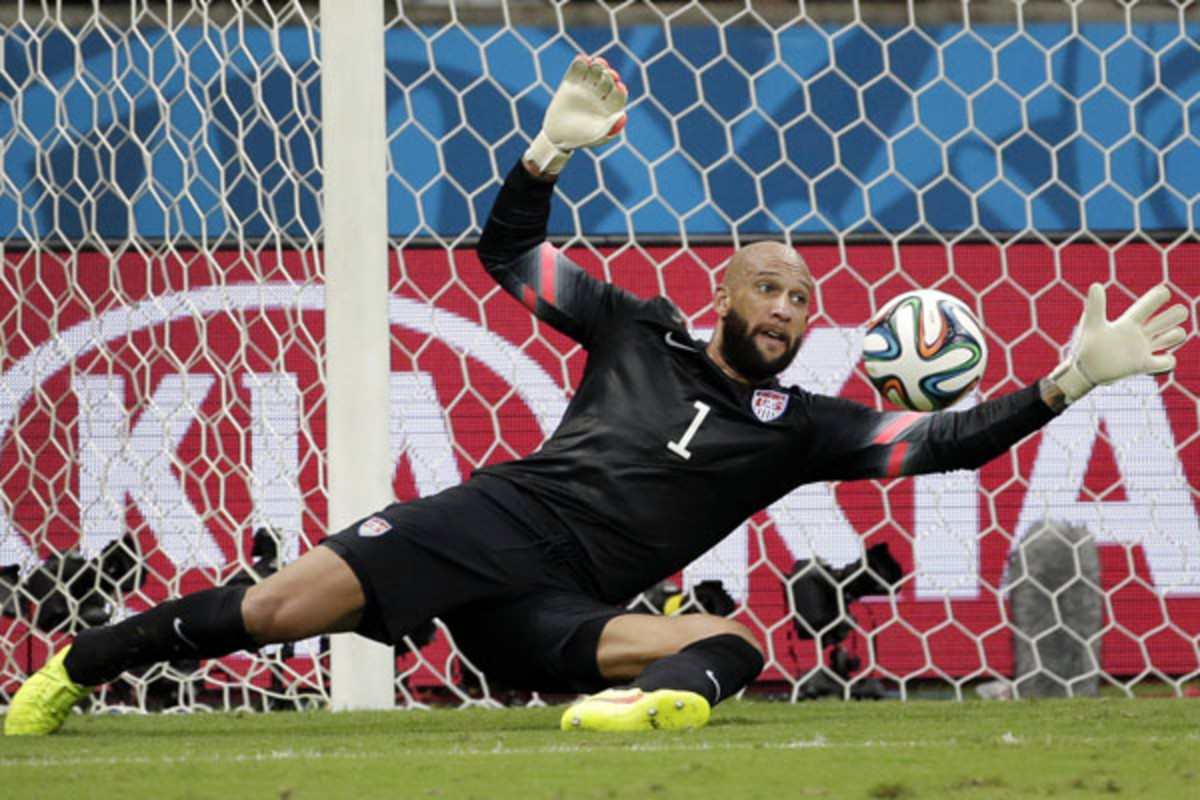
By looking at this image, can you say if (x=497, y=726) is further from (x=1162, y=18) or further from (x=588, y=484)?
(x=1162, y=18)

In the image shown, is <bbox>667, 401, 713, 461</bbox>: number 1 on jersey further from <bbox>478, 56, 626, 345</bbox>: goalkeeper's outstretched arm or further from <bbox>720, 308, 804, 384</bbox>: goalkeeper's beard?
<bbox>478, 56, 626, 345</bbox>: goalkeeper's outstretched arm

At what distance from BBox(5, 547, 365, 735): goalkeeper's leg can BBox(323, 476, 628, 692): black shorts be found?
0.05 meters

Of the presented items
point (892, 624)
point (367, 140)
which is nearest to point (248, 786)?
point (367, 140)

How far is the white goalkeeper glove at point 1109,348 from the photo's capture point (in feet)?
14.6

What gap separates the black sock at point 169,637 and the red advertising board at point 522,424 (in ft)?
5.39

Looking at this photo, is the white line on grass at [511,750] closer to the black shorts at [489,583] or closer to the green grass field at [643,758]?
the green grass field at [643,758]

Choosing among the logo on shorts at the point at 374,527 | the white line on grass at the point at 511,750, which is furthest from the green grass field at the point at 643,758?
the logo on shorts at the point at 374,527

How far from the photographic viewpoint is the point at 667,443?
4746mm

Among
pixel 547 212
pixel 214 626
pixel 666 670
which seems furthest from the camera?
pixel 547 212

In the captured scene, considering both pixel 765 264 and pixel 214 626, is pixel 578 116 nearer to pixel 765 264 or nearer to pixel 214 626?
pixel 765 264

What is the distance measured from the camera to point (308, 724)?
496 cm

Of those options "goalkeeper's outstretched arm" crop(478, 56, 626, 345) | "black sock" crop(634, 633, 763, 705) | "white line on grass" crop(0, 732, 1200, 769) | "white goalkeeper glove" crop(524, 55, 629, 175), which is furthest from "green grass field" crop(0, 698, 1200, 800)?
"white goalkeeper glove" crop(524, 55, 629, 175)

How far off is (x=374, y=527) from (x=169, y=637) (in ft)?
1.72

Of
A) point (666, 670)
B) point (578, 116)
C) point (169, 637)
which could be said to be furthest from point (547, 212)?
point (169, 637)
